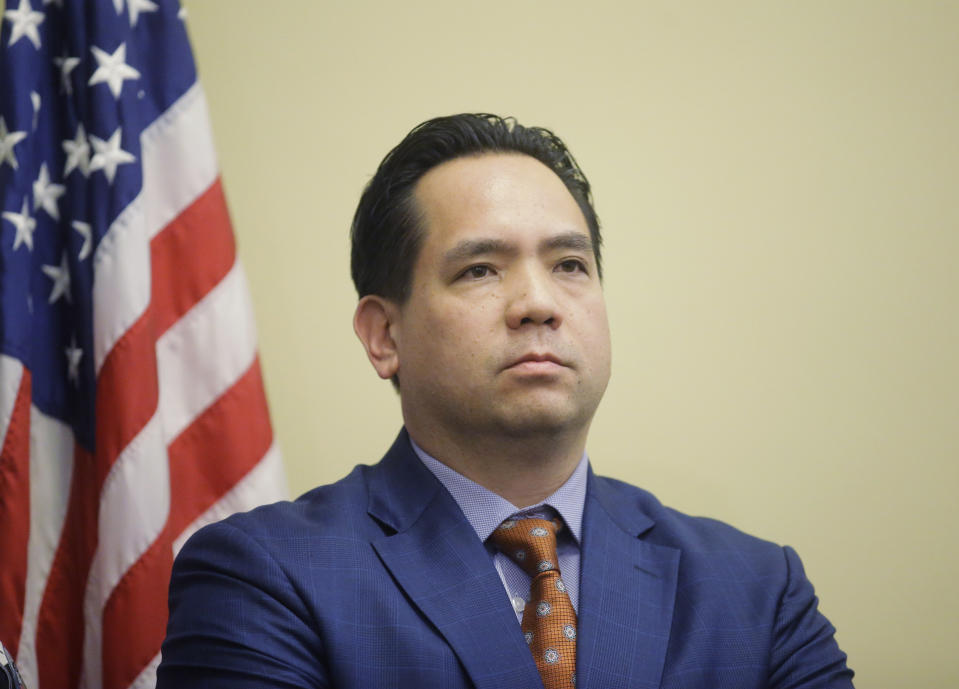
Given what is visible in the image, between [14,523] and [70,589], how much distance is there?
8.2 inches

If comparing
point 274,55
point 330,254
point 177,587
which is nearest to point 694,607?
point 177,587

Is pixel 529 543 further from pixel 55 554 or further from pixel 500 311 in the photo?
pixel 55 554

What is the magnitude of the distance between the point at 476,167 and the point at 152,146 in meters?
0.81

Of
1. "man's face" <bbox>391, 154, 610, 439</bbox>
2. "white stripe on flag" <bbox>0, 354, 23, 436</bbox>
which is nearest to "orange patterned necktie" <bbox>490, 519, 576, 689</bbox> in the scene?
"man's face" <bbox>391, 154, 610, 439</bbox>

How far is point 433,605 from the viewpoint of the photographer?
149cm

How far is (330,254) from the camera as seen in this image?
97.7 inches

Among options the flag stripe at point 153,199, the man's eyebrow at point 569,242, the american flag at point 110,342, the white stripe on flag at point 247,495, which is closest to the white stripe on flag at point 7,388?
the american flag at point 110,342

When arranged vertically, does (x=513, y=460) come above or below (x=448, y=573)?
above

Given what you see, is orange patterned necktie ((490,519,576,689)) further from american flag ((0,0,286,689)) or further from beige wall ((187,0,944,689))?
beige wall ((187,0,944,689))

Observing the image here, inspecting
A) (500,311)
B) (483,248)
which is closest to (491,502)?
(500,311)

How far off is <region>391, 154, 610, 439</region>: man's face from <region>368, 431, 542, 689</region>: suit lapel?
12 cm

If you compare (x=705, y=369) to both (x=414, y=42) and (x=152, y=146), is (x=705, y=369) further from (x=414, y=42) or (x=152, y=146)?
(x=152, y=146)

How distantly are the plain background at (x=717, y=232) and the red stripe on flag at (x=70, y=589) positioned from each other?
0.50m

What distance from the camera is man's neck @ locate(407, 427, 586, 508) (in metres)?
1.69
